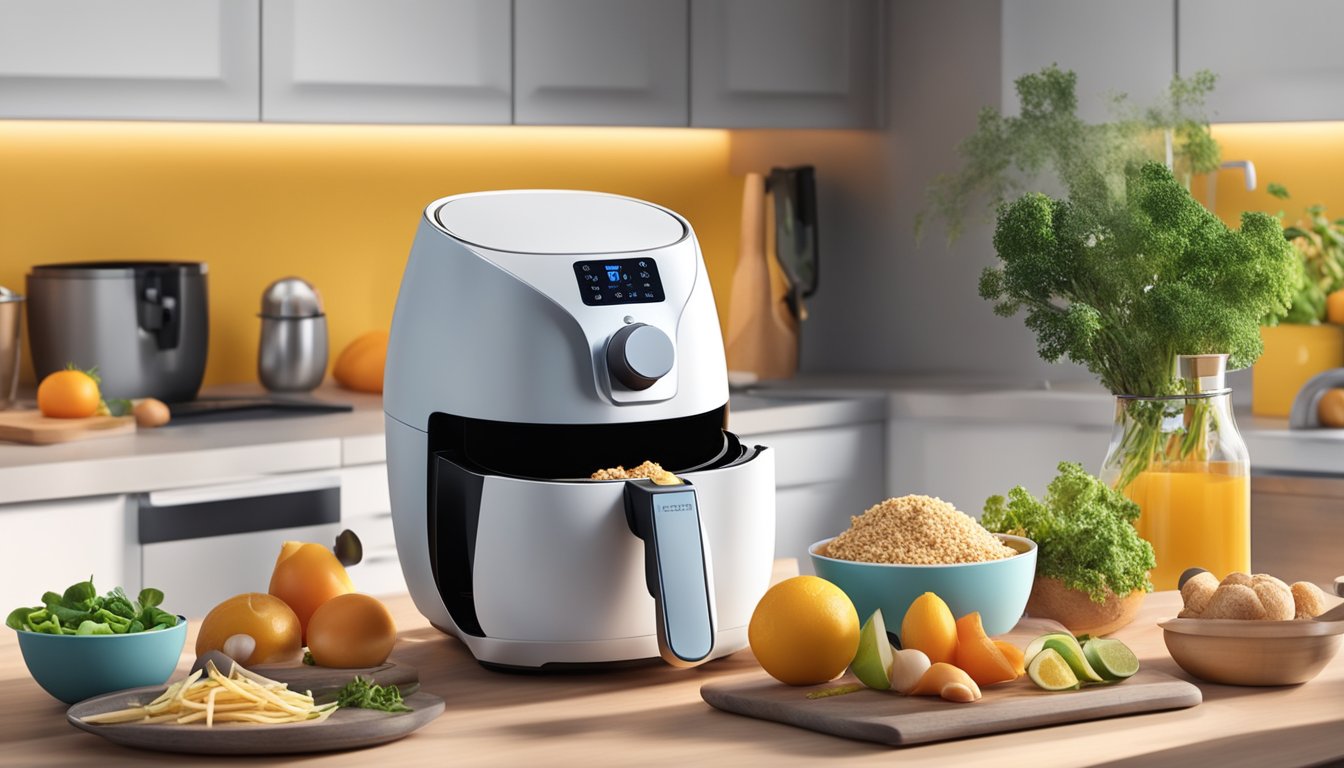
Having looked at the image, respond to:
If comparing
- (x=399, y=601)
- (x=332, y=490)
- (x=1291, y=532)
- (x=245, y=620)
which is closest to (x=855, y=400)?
(x=1291, y=532)

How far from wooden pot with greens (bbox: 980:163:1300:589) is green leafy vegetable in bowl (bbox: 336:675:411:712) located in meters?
0.70

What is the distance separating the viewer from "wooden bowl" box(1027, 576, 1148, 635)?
4.77ft

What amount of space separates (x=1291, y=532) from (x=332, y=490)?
1.57 m

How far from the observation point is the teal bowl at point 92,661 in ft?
3.96

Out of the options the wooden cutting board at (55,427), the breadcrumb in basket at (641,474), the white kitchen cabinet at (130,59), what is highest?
the white kitchen cabinet at (130,59)

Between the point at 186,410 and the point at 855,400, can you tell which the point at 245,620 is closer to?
the point at 186,410

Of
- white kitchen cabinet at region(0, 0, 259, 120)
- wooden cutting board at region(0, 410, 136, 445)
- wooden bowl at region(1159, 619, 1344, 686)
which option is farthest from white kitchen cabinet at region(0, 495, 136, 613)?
wooden bowl at region(1159, 619, 1344, 686)

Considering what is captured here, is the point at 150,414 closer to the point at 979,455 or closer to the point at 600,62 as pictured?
the point at 600,62

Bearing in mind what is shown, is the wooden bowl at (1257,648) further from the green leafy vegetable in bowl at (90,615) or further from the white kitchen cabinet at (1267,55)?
the white kitchen cabinet at (1267,55)

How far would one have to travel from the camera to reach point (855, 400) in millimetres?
3291

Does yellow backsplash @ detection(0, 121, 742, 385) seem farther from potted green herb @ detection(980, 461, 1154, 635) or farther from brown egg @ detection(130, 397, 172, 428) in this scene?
potted green herb @ detection(980, 461, 1154, 635)

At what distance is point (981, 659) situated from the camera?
122 cm

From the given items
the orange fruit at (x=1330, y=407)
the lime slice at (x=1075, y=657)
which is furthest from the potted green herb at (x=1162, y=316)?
the orange fruit at (x=1330, y=407)

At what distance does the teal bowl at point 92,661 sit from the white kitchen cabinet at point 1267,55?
2.52m
